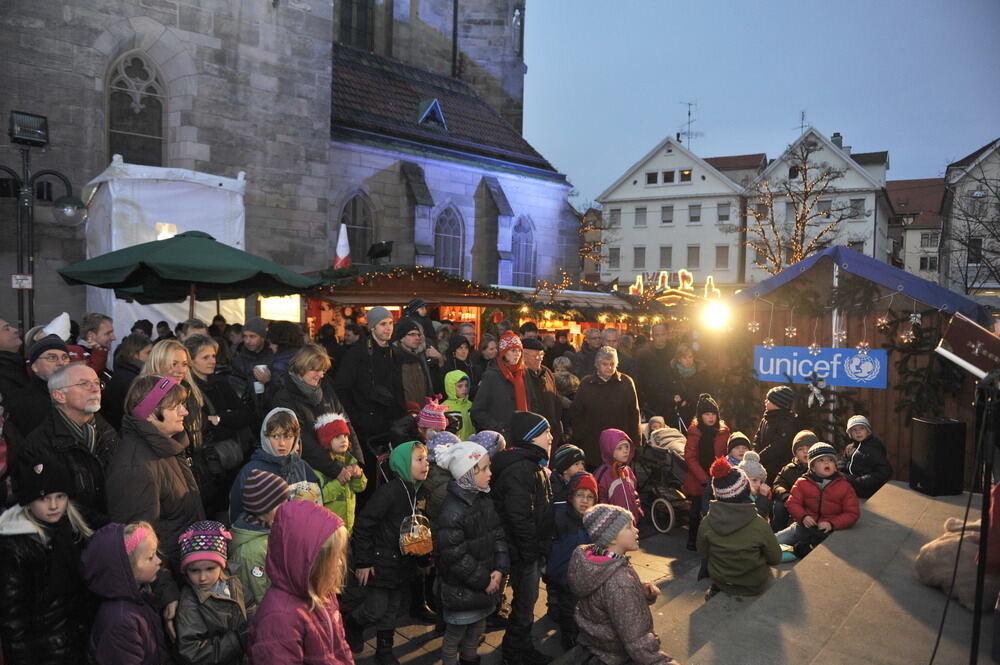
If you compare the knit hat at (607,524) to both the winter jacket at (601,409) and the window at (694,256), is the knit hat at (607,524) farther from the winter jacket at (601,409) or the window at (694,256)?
the window at (694,256)

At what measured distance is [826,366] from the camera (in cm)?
935

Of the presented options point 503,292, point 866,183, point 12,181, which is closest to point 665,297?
point 503,292

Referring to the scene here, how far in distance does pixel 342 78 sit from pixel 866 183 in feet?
132

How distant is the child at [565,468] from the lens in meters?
5.43

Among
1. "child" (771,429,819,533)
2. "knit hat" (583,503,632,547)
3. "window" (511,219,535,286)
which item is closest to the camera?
"knit hat" (583,503,632,547)

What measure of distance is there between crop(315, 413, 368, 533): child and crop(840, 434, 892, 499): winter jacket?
17.0 ft

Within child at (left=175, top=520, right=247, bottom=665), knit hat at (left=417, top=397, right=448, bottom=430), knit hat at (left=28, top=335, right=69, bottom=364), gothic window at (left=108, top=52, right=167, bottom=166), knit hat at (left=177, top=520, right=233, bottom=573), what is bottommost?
child at (left=175, top=520, right=247, bottom=665)

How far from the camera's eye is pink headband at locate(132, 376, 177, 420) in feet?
13.0

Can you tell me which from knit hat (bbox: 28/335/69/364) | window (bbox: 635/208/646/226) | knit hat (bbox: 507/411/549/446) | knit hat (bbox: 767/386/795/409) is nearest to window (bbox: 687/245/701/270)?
window (bbox: 635/208/646/226)

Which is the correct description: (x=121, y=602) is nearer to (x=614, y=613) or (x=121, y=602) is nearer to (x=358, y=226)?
(x=614, y=613)

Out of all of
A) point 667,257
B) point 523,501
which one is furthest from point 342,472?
point 667,257

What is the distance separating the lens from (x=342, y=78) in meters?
22.8

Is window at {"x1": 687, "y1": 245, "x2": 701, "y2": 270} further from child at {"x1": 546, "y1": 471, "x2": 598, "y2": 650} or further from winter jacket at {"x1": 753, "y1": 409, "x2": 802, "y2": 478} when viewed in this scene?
child at {"x1": 546, "y1": 471, "x2": 598, "y2": 650}

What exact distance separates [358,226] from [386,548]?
17269 millimetres
